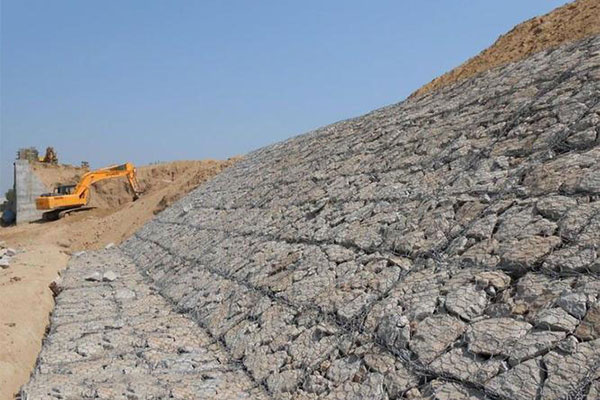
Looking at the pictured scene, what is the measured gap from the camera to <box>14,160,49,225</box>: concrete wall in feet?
85.5

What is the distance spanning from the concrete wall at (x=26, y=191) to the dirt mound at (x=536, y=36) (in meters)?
22.2

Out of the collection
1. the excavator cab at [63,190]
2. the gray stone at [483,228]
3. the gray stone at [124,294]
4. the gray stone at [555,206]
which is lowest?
the gray stone at [124,294]

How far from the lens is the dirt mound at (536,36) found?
9026 mm

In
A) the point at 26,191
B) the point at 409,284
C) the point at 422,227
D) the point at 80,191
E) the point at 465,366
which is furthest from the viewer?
the point at 26,191

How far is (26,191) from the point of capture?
26.6 m

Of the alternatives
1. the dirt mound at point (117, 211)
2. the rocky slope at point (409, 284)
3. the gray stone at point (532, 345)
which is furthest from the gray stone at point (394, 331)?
the dirt mound at point (117, 211)

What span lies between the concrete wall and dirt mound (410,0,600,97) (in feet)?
72.8

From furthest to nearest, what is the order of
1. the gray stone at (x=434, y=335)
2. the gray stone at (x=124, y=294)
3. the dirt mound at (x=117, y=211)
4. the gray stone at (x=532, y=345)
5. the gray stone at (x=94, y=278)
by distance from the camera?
the dirt mound at (x=117, y=211) → the gray stone at (x=94, y=278) → the gray stone at (x=124, y=294) → the gray stone at (x=434, y=335) → the gray stone at (x=532, y=345)

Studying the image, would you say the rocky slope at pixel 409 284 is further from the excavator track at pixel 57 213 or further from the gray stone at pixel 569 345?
the excavator track at pixel 57 213

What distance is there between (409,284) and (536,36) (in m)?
8.53

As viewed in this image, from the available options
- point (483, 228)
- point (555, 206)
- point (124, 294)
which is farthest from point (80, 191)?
point (555, 206)

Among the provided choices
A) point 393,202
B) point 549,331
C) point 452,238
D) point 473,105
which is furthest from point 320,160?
point 549,331

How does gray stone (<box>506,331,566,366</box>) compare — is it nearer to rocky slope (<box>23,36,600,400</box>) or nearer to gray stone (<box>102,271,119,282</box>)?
rocky slope (<box>23,36,600,400</box>)

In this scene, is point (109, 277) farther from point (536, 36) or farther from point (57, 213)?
point (57, 213)
